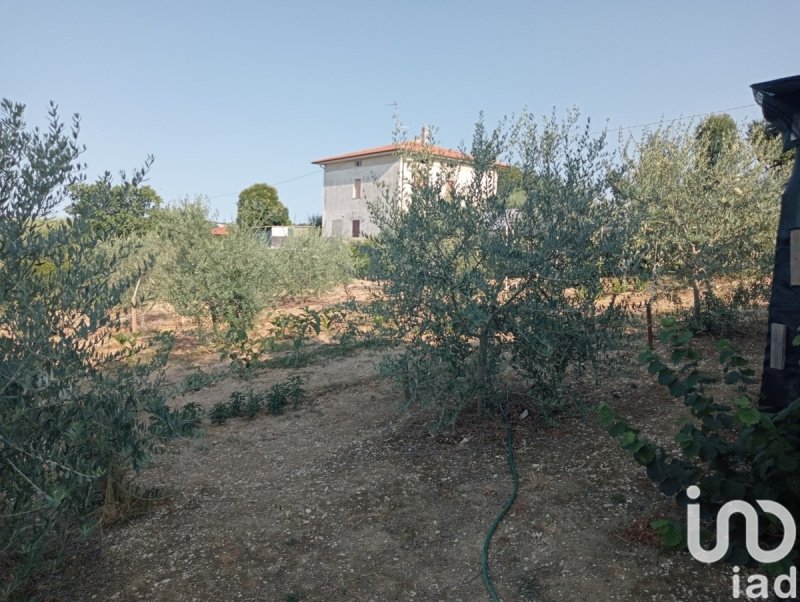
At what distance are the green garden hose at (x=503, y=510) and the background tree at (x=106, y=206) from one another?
2694 mm

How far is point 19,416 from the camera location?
99.1 inches

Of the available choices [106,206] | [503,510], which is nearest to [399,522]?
[503,510]

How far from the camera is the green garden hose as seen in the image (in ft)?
9.66

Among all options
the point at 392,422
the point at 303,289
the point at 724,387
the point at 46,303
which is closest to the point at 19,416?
the point at 46,303

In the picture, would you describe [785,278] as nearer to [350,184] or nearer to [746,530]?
[746,530]

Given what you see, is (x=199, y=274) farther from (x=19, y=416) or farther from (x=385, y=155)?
(x=385, y=155)

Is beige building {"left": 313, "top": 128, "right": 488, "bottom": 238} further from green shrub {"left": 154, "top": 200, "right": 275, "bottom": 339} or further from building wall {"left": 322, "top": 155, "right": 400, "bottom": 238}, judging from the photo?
green shrub {"left": 154, "top": 200, "right": 275, "bottom": 339}

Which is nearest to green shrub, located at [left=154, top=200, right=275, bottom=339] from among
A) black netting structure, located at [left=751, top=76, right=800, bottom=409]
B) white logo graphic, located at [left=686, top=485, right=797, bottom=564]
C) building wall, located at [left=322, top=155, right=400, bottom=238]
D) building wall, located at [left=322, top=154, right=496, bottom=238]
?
black netting structure, located at [left=751, top=76, right=800, bottom=409]

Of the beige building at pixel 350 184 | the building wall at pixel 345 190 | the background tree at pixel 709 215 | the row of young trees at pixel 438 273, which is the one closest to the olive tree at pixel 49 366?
the row of young trees at pixel 438 273

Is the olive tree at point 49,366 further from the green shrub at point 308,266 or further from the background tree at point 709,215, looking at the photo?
the green shrub at point 308,266

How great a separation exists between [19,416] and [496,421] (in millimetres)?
3867

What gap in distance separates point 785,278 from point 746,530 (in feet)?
7.29

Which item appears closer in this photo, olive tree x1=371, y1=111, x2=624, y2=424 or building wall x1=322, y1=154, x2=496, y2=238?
olive tree x1=371, y1=111, x2=624, y2=424

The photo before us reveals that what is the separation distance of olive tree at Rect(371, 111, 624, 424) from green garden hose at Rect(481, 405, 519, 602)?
35cm
